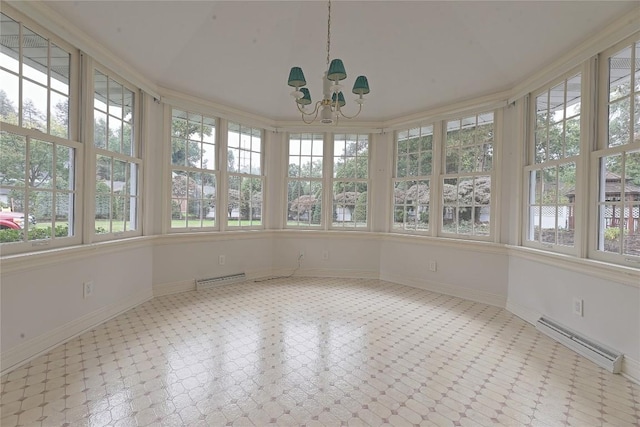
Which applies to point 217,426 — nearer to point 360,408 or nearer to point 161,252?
point 360,408

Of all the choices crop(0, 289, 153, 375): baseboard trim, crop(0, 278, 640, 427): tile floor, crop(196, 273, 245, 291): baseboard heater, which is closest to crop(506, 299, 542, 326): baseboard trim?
crop(0, 278, 640, 427): tile floor

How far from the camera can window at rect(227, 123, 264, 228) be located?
4.91m

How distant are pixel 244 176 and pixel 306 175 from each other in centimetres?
104

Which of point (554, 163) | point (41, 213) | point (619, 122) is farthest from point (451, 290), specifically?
point (41, 213)

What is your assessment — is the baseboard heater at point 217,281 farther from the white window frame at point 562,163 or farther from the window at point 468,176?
the white window frame at point 562,163

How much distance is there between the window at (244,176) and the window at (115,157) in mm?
1358

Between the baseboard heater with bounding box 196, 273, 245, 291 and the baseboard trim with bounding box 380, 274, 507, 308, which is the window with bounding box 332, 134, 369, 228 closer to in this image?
the baseboard trim with bounding box 380, 274, 507, 308

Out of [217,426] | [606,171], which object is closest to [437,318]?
[606,171]

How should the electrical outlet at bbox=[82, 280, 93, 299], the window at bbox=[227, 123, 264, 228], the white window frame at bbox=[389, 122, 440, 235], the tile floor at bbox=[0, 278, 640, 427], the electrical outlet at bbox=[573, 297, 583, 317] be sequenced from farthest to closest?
1. the window at bbox=[227, 123, 264, 228]
2. the white window frame at bbox=[389, 122, 440, 235]
3. the electrical outlet at bbox=[82, 280, 93, 299]
4. the electrical outlet at bbox=[573, 297, 583, 317]
5. the tile floor at bbox=[0, 278, 640, 427]

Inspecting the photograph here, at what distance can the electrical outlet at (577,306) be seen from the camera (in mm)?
2823

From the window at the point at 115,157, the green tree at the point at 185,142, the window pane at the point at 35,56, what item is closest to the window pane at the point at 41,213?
the window at the point at 115,157

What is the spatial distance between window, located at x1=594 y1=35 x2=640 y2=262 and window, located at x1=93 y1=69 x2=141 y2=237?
4.72m

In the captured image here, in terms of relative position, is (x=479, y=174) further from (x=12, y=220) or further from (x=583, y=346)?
(x=12, y=220)

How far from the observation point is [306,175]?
17.7 feet
